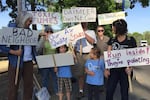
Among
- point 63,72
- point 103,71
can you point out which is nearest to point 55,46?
point 63,72

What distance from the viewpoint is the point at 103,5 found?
28.4 m

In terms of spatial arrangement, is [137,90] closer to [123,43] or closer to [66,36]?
[66,36]

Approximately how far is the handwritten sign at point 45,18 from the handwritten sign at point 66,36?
0.78 meters

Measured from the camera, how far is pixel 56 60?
363 inches

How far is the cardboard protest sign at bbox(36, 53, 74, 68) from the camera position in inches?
361

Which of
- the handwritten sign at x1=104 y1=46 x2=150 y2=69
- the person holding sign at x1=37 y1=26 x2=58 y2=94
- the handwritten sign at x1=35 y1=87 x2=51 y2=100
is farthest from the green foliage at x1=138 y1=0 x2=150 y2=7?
the handwritten sign at x1=35 y1=87 x2=51 y2=100

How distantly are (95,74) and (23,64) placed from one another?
59.7 inches

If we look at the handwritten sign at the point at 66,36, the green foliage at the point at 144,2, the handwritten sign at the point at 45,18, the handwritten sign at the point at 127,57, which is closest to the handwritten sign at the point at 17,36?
the handwritten sign at the point at 66,36

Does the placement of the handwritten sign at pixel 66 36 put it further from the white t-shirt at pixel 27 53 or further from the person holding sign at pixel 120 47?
the person holding sign at pixel 120 47

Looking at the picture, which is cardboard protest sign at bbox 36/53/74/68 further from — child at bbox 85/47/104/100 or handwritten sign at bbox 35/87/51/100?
handwritten sign at bbox 35/87/51/100

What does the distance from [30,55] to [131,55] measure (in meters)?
1.92

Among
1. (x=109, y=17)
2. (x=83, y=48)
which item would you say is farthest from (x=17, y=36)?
(x=109, y=17)

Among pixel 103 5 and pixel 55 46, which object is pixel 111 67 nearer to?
pixel 55 46

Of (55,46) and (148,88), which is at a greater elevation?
(55,46)
